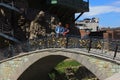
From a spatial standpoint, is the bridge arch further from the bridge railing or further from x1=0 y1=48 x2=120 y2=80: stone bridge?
the bridge railing

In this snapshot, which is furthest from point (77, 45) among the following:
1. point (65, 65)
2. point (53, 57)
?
point (65, 65)

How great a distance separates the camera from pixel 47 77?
32.7 meters

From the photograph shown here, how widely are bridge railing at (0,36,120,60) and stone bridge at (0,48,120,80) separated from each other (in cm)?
26

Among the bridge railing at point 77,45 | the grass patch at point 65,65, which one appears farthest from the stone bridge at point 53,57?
the grass patch at point 65,65

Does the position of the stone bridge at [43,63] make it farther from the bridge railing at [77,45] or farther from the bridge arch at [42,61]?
the bridge railing at [77,45]

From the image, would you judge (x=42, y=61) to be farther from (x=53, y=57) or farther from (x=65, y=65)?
(x=65, y=65)

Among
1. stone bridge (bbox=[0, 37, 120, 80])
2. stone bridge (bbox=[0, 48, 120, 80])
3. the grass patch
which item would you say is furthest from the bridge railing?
the grass patch

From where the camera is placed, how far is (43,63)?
29.3m

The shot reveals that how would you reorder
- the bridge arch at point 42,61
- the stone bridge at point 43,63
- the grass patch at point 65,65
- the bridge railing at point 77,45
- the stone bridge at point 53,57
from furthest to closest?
the grass patch at point 65,65
the bridge arch at point 42,61
the stone bridge at point 43,63
the stone bridge at point 53,57
the bridge railing at point 77,45

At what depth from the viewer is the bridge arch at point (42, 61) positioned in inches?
928

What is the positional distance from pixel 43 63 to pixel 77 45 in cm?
581

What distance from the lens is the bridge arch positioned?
23578 mm

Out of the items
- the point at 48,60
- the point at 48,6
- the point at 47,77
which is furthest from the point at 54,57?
the point at 48,6

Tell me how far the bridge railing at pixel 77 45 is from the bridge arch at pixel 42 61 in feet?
1.09
